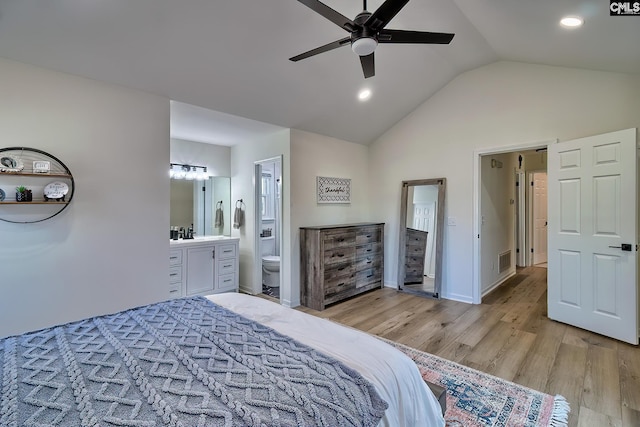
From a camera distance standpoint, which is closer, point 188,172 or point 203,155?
point 188,172

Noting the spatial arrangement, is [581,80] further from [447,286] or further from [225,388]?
[225,388]

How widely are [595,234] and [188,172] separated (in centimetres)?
521

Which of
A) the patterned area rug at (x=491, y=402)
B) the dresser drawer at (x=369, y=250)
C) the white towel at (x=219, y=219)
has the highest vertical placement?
the white towel at (x=219, y=219)

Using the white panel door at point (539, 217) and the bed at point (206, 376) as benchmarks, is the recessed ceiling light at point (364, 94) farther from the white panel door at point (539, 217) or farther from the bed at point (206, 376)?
the white panel door at point (539, 217)

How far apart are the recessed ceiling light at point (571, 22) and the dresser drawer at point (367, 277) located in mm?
3506

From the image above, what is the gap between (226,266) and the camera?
4.47 metres

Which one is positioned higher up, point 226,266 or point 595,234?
point 595,234

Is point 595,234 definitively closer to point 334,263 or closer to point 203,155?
point 334,263

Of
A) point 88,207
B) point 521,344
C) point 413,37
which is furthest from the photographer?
point 521,344

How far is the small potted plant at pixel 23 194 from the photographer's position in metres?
2.22

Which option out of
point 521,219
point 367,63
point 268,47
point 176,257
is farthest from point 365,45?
point 521,219

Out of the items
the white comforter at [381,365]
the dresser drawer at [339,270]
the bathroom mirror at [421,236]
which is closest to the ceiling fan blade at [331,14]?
the white comforter at [381,365]

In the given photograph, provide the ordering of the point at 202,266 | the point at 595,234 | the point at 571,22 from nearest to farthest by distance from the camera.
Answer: the point at 571,22 < the point at 595,234 < the point at 202,266

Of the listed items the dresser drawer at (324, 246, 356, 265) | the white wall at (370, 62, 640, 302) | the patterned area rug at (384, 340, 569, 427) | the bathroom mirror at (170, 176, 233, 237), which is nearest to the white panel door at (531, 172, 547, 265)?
the white wall at (370, 62, 640, 302)
